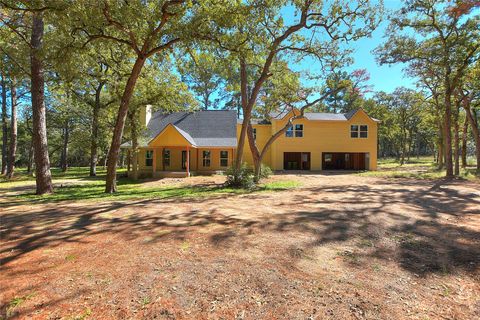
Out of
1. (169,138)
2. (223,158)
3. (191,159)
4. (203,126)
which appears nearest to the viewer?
(169,138)

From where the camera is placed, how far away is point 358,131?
26.4 metres

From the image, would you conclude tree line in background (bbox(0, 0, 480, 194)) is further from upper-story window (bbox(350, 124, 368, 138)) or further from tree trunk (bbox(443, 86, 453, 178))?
upper-story window (bbox(350, 124, 368, 138))

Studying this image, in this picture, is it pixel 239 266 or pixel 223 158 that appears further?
pixel 223 158

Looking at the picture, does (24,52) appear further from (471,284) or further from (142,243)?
(471,284)

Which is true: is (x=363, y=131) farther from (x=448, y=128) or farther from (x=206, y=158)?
(x=206, y=158)

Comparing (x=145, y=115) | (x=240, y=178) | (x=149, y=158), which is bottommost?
(x=240, y=178)

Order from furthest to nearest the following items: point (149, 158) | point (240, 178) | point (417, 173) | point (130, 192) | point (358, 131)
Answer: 1. point (358, 131)
2. point (149, 158)
3. point (417, 173)
4. point (240, 178)
5. point (130, 192)

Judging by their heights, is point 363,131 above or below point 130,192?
above

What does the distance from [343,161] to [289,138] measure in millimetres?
6827

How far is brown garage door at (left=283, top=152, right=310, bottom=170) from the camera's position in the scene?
27.2 m

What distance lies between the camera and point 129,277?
3.36 m

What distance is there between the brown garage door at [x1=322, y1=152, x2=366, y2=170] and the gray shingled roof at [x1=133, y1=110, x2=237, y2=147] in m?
10.8

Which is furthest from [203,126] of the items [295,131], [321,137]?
[321,137]

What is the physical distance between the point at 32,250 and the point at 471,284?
6.24m
